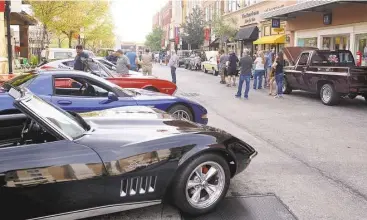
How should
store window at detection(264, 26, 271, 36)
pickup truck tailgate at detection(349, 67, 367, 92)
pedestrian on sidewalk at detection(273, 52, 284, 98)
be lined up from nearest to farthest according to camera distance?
pickup truck tailgate at detection(349, 67, 367, 92) → pedestrian on sidewalk at detection(273, 52, 284, 98) → store window at detection(264, 26, 271, 36)

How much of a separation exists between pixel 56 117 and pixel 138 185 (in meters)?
0.95

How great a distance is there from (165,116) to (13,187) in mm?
2069

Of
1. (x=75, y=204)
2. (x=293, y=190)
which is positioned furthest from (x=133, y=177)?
(x=293, y=190)

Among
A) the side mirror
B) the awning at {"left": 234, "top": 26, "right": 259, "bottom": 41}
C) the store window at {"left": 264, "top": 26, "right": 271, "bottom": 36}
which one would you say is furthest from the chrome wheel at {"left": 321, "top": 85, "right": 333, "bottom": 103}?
the awning at {"left": 234, "top": 26, "right": 259, "bottom": 41}

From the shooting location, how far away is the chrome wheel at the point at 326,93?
1269 cm

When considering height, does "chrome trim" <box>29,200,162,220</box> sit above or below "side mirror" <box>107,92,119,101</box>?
below

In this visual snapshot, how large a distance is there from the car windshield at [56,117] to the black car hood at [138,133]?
113mm

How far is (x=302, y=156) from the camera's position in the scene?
639 centimetres

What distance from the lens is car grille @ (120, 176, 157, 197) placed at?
3506mm

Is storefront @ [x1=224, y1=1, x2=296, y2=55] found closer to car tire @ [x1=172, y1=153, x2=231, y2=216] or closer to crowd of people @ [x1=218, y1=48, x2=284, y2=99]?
crowd of people @ [x1=218, y1=48, x2=284, y2=99]

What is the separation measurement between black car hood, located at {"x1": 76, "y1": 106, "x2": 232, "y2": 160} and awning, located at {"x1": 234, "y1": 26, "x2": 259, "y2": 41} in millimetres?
29728

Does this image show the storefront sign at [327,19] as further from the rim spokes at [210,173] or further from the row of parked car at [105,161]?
the rim spokes at [210,173]

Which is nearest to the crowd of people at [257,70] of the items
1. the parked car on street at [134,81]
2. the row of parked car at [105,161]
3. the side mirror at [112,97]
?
the parked car on street at [134,81]

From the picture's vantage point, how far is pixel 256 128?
873 cm
